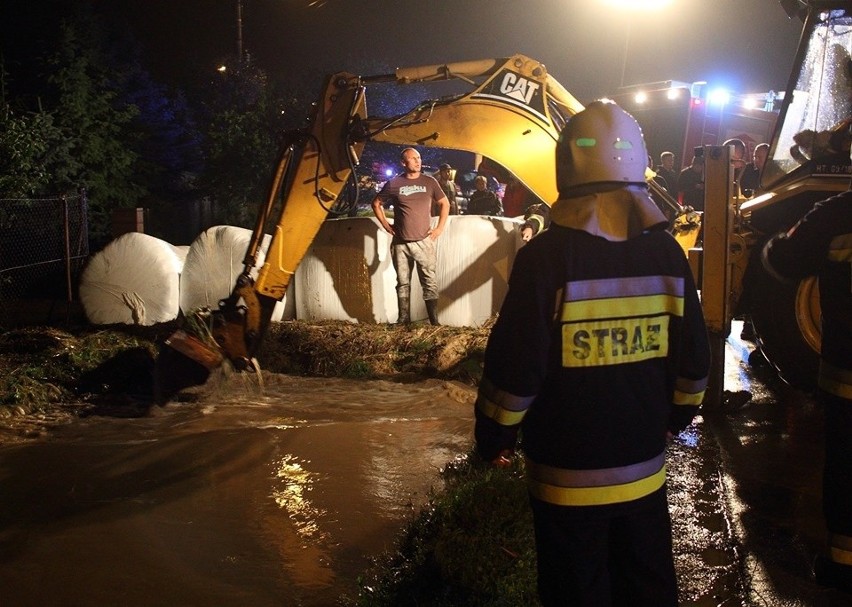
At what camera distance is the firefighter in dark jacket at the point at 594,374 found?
2.43 m

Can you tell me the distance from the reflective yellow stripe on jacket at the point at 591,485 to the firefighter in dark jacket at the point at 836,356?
1288 mm

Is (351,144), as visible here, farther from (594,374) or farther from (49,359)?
(594,374)

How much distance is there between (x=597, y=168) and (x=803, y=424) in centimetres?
473

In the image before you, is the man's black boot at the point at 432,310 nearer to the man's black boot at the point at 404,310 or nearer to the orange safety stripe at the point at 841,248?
the man's black boot at the point at 404,310

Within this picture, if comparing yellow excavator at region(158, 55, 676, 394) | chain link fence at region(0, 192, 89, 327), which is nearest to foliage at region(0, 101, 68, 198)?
chain link fence at region(0, 192, 89, 327)

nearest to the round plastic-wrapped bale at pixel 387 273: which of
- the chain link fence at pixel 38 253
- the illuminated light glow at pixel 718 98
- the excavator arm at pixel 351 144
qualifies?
the excavator arm at pixel 351 144

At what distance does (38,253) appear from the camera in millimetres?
14500

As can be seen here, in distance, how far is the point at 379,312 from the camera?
9.41 m

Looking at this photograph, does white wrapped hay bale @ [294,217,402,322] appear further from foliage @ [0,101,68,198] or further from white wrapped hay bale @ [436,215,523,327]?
foliage @ [0,101,68,198]

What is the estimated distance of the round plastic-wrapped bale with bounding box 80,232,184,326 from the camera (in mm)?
9672

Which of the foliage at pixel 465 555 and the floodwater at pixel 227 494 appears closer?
the foliage at pixel 465 555

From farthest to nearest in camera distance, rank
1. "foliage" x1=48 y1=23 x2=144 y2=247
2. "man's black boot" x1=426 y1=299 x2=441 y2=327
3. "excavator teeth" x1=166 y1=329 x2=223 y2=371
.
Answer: "foliage" x1=48 y1=23 x2=144 y2=247
"man's black boot" x1=426 y1=299 x2=441 y2=327
"excavator teeth" x1=166 y1=329 x2=223 y2=371

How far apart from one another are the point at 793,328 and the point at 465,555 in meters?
3.80

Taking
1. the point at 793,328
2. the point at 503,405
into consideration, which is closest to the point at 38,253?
the point at 793,328
